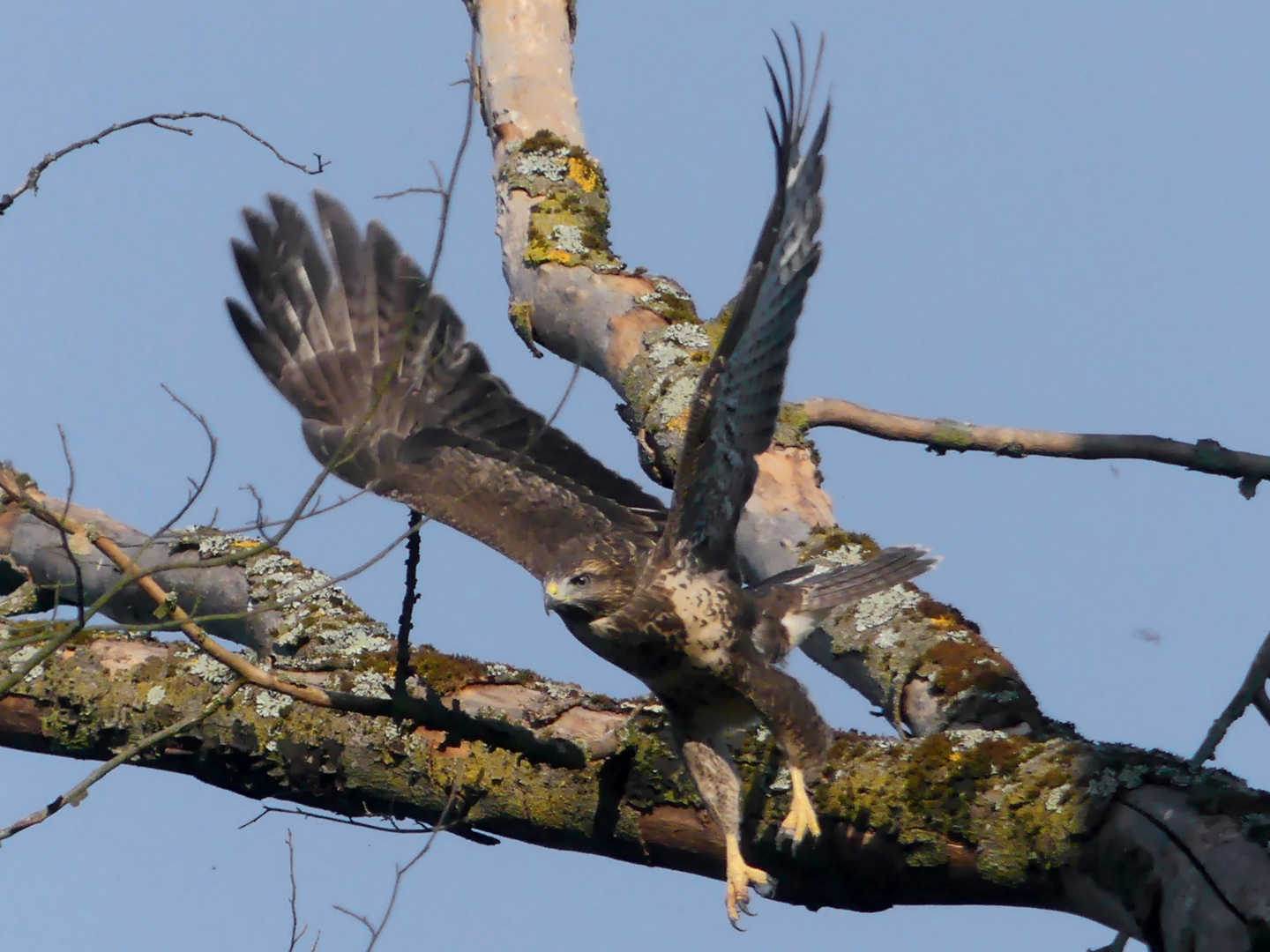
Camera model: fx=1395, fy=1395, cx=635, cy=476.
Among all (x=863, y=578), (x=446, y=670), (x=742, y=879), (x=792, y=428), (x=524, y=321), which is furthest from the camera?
(x=524, y=321)

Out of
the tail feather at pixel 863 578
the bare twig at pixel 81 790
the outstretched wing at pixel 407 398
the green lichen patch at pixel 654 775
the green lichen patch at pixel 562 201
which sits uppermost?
the green lichen patch at pixel 562 201

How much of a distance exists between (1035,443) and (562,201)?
8.07ft

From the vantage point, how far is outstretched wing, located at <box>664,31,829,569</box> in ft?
14.3

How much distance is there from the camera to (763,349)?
459cm

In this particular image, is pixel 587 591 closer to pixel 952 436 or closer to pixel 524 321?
pixel 952 436

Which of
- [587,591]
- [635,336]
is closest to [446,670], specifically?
[587,591]

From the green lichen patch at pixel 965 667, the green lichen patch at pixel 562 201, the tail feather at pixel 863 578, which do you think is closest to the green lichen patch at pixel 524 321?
the green lichen patch at pixel 562 201

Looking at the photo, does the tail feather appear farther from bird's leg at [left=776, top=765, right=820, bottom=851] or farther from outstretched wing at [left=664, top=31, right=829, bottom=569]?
bird's leg at [left=776, top=765, right=820, bottom=851]

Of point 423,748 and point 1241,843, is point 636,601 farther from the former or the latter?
point 1241,843

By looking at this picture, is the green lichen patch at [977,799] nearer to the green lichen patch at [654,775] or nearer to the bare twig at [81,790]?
the green lichen patch at [654,775]

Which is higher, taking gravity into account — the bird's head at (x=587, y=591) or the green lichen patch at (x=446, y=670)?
the bird's head at (x=587, y=591)

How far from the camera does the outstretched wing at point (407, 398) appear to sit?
219 inches

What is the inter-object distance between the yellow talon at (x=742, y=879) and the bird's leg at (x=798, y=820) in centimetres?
13

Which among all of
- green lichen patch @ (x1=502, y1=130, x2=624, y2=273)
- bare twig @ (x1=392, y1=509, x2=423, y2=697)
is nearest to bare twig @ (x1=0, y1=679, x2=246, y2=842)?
bare twig @ (x1=392, y1=509, x2=423, y2=697)
